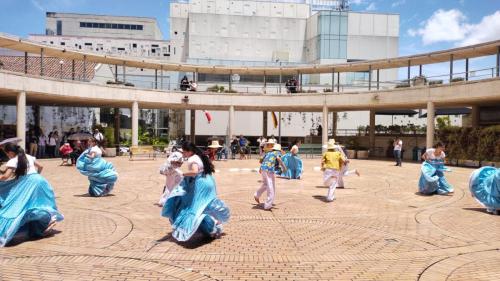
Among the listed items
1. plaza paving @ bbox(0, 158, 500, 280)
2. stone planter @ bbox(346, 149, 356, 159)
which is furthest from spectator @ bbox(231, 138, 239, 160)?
plaza paving @ bbox(0, 158, 500, 280)

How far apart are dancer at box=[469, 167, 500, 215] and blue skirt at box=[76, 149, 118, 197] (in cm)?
925

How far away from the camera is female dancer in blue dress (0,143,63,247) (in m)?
6.33

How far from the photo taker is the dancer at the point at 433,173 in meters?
11.9

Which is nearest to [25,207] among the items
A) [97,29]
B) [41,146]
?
[41,146]

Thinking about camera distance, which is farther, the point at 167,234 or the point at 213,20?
the point at 213,20

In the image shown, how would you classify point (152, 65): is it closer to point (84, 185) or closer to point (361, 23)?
point (84, 185)

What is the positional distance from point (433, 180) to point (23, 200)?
1039 centimetres

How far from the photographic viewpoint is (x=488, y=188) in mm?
9336

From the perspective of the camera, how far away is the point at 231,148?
89.4 ft

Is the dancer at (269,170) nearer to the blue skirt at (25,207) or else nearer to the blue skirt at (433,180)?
the blue skirt at (25,207)

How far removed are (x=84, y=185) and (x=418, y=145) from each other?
82.3 feet

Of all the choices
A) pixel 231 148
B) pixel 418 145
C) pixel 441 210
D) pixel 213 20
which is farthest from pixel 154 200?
pixel 213 20

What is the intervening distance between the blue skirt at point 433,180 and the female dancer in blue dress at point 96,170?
893cm

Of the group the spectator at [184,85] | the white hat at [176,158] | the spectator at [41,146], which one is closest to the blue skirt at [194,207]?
the white hat at [176,158]
